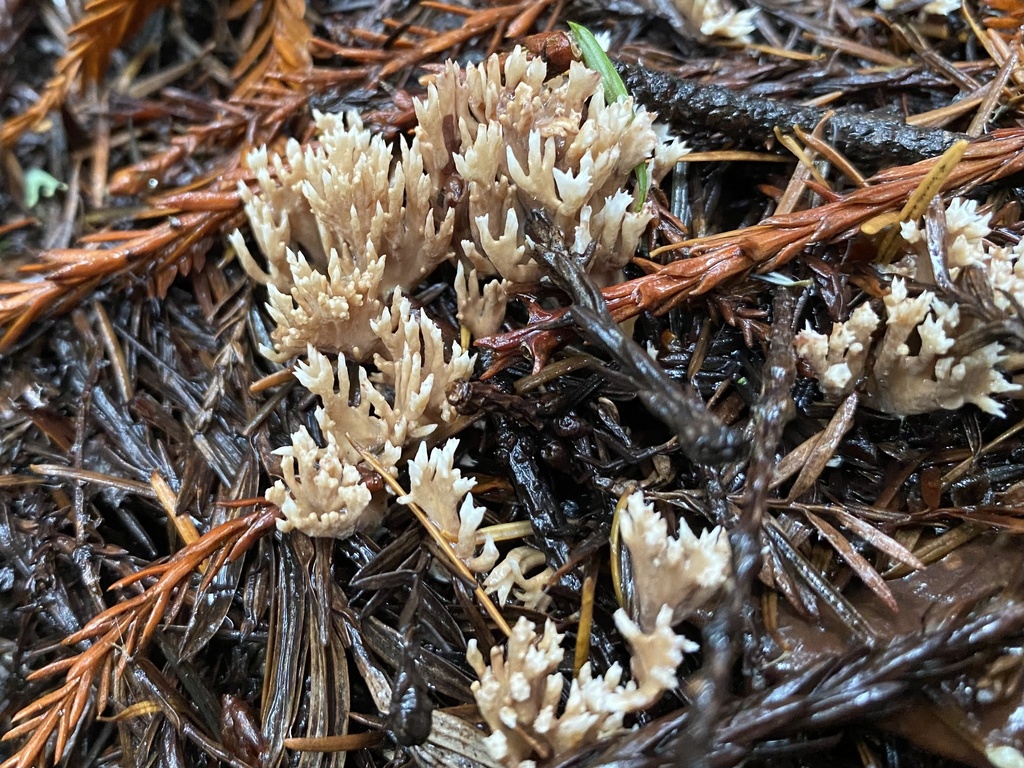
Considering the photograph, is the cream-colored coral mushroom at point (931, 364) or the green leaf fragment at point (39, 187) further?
the green leaf fragment at point (39, 187)

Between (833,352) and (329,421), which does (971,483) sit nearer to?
(833,352)

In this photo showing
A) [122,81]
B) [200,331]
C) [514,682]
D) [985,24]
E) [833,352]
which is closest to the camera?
[514,682]

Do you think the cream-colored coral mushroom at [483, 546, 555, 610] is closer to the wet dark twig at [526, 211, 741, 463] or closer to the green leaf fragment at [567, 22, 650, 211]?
the wet dark twig at [526, 211, 741, 463]

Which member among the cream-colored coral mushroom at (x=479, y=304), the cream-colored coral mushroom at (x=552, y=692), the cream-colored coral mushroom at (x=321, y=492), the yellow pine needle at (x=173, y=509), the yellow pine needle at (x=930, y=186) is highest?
the yellow pine needle at (x=930, y=186)

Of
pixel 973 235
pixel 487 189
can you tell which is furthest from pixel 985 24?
pixel 487 189

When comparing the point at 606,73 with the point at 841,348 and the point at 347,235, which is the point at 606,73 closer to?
the point at 347,235

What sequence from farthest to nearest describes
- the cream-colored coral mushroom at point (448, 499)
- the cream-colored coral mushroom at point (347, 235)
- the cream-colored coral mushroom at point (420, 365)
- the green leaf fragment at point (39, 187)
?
the green leaf fragment at point (39, 187) < the cream-colored coral mushroom at point (347, 235) < the cream-colored coral mushroom at point (420, 365) < the cream-colored coral mushroom at point (448, 499)

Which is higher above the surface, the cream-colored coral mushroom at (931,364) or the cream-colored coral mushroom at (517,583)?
the cream-colored coral mushroom at (931,364)

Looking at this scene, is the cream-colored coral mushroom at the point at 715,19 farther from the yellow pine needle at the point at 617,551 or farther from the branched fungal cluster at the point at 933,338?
the yellow pine needle at the point at 617,551

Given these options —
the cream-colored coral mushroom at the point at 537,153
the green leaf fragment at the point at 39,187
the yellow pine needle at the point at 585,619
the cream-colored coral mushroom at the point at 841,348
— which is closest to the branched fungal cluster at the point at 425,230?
the cream-colored coral mushroom at the point at 537,153
